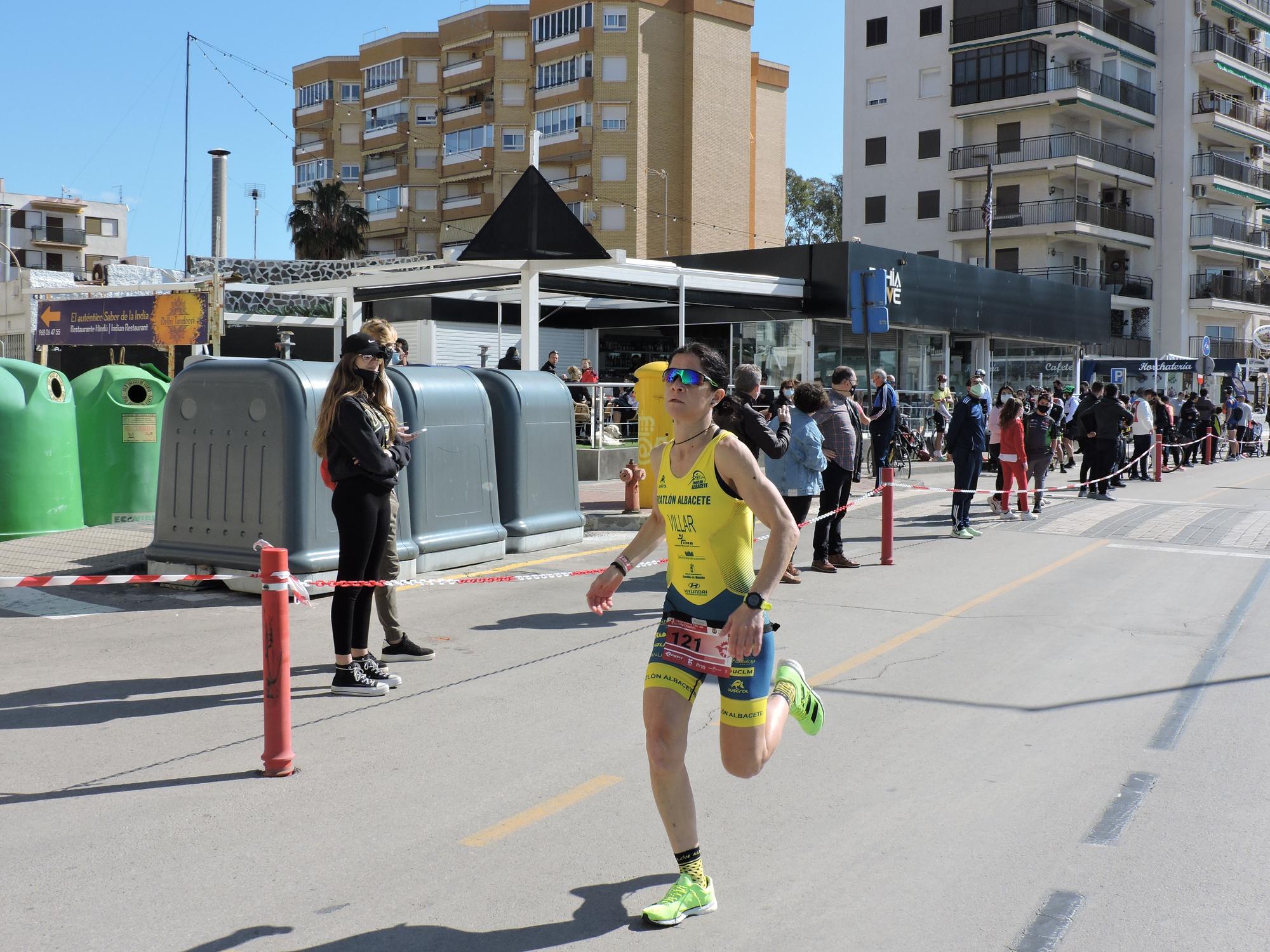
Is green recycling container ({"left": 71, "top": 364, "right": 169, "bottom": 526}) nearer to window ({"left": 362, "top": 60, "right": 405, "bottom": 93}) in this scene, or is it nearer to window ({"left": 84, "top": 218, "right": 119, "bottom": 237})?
window ({"left": 362, "top": 60, "right": 405, "bottom": 93})

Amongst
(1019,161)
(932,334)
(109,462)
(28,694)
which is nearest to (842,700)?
(28,694)

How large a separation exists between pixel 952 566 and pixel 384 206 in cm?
5999

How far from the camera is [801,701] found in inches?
167

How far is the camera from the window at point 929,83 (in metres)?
57.0

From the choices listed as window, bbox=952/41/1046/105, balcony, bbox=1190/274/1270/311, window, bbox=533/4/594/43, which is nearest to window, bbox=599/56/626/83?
window, bbox=533/4/594/43

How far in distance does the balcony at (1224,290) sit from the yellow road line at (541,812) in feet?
200

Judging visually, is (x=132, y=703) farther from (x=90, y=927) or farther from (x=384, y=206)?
(x=384, y=206)

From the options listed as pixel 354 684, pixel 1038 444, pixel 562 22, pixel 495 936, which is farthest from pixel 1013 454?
pixel 562 22

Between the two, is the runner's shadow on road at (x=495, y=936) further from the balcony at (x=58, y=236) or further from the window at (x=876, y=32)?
the balcony at (x=58, y=236)

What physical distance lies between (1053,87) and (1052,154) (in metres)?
3.13

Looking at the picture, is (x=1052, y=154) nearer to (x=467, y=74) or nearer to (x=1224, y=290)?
(x=1224, y=290)

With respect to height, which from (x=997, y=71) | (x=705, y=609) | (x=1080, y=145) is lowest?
(x=705, y=609)

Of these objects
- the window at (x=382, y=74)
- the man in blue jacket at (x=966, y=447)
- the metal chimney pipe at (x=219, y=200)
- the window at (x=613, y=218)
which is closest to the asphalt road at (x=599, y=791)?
the man in blue jacket at (x=966, y=447)

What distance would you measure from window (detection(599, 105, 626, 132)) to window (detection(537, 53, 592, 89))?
2180 millimetres
